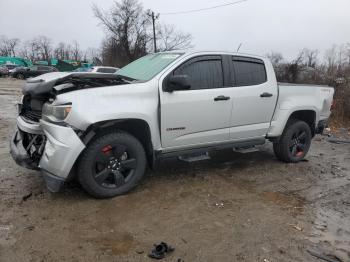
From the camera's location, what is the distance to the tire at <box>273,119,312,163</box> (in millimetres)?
6453

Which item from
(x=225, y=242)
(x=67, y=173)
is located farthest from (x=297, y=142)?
(x=67, y=173)

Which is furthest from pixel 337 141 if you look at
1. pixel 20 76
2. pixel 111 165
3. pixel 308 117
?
pixel 20 76

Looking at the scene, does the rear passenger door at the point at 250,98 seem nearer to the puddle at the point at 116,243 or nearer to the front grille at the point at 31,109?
the puddle at the point at 116,243

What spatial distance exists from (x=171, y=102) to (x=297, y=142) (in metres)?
2.96

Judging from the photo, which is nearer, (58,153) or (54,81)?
(58,153)

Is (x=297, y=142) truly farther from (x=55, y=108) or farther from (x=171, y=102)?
(x=55, y=108)

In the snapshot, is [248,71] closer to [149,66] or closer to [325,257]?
[149,66]

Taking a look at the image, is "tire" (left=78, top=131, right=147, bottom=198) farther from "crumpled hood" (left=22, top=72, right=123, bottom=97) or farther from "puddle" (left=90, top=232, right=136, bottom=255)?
"puddle" (left=90, top=232, right=136, bottom=255)

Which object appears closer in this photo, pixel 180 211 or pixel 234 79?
pixel 180 211

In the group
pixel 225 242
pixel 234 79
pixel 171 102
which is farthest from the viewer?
pixel 234 79

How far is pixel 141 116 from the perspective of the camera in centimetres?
457

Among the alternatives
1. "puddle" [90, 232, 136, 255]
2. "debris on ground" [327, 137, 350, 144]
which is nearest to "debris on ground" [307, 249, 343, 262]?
"puddle" [90, 232, 136, 255]

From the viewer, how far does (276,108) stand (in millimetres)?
6098

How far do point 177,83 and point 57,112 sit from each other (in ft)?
4.87
